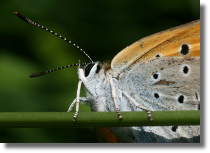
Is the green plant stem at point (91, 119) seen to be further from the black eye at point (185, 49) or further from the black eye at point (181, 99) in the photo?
→ the black eye at point (185, 49)

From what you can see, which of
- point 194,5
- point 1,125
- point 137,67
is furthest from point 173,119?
point 194,5

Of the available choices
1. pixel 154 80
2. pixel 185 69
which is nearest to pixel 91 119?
pixel 154 80

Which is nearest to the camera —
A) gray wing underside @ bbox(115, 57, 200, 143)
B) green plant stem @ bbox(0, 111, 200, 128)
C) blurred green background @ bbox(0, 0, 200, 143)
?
green plant stem @ bbox(0, 111, 200, 128)

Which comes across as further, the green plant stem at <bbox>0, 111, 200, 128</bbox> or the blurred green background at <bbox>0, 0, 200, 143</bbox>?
the blurred green background at <bbox>0, 0, 200, 143</bbox>

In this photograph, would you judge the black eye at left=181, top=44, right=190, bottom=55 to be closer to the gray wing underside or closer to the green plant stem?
the gray wing underside

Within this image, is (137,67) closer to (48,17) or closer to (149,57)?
(149,57)

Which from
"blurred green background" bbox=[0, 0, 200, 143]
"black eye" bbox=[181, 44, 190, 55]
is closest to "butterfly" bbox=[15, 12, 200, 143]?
"black eye" bbox=[181, 44, 190, 55]

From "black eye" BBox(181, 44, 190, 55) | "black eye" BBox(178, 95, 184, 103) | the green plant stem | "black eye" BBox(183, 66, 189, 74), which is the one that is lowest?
the green plant stem
